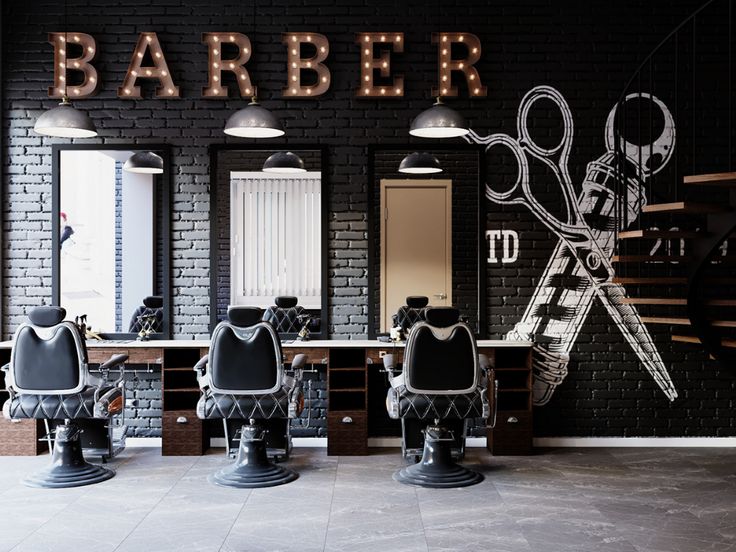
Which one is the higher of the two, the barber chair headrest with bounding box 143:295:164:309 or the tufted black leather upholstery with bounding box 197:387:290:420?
the barber chair headrest with bounding box 143:295:164:309

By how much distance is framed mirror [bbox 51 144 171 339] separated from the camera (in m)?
6.02

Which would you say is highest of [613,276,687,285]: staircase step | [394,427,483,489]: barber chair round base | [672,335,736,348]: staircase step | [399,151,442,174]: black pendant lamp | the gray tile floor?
[399,151,442,174]: black pendant lamp

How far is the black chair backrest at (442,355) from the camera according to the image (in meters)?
4.61

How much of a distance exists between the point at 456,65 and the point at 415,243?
147cm

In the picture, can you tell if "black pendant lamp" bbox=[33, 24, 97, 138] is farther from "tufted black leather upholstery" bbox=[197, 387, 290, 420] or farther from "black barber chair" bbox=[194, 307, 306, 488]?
"tufted black leather upholstery" bbox=[197, 387, 290, 420]

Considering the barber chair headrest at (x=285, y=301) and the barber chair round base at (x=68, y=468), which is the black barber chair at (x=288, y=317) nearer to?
the barber chair headrest at (x=285, y=301)

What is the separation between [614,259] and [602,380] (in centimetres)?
121

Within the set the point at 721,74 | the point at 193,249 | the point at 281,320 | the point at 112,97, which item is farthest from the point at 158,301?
the point at 721,74

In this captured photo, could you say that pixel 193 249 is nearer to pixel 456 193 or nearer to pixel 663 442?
pixel 456 193

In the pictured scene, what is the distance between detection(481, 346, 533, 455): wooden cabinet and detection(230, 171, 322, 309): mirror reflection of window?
162 centimetres

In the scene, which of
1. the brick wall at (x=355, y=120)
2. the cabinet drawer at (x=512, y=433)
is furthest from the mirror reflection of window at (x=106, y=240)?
the cabinet drawer at (x=512, y=433)

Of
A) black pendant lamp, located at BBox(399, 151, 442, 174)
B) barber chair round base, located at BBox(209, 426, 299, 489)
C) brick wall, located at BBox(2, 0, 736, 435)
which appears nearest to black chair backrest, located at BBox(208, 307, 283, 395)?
barber chair round base, located at BBox(209, 426, 299, 489)

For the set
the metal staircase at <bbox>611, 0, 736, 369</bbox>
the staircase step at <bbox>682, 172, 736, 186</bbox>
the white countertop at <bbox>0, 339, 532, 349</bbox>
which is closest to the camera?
the staircase step at <bbox>682, 172, 736, 186</bbox>

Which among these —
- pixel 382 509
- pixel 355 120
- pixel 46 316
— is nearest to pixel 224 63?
pixel 355 120
